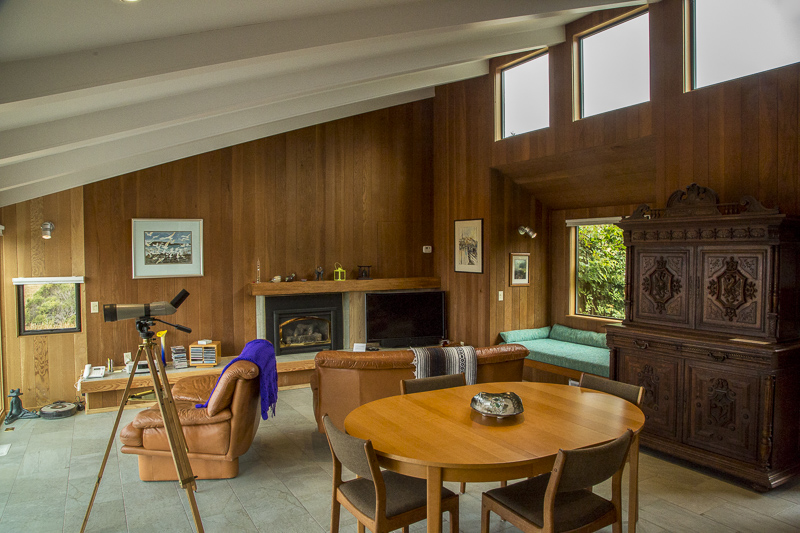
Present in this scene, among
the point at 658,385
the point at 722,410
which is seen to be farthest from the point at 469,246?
the point at 722,410

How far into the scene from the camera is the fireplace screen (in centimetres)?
682

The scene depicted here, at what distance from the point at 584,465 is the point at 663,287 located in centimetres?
261

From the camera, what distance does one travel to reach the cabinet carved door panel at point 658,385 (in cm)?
407

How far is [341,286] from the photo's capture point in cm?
687

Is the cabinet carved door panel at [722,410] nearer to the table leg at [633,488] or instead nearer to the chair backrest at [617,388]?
the chair backrest at [617,388]

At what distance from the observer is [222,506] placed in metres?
3.41

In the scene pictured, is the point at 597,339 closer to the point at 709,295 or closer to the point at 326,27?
the point at 709,295

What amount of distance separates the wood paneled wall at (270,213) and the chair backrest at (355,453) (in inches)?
176

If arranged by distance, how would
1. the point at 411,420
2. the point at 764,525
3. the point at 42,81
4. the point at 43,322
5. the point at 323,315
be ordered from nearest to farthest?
the point at 42,81 → the point at 411,420 → the point at 764,525 → the point at 43,322 → the point at 323,315

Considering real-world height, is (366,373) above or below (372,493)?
above

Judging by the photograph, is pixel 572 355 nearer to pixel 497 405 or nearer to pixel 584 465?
pixel 497 405

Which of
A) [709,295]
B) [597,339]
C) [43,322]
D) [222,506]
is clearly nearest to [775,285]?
[709,295]

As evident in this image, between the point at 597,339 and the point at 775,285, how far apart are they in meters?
2.64

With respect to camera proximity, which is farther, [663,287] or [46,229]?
[46,229]
